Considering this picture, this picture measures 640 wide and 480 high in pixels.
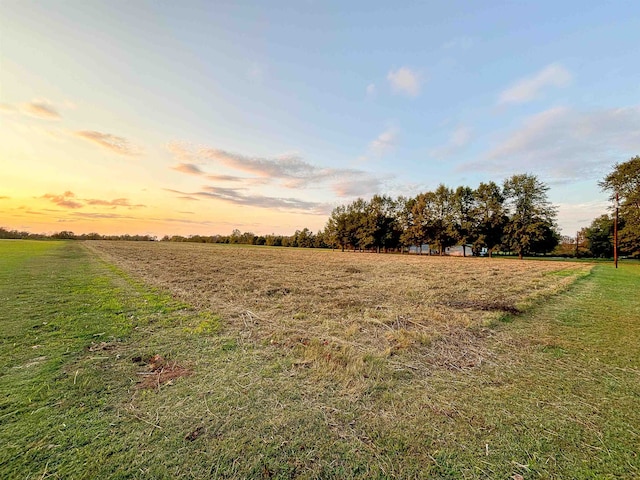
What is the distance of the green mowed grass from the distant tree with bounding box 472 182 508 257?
42301mm

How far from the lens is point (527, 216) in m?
39.2

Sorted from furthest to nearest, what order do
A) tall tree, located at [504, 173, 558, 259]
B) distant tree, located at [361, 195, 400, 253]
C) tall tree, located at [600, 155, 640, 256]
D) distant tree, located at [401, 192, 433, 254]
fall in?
distant tree, located at [361, 195, 400, 253], distant tree, located at [401, 192, 433, 254], tall tree, located at [504, 173, 558, 259], tall tree, located at [600, 155, 640, 256]

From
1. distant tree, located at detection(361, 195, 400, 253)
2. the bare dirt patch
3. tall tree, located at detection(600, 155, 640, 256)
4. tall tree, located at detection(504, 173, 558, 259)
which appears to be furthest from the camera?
distant tree, located at detection(361, 195, 400, 253)

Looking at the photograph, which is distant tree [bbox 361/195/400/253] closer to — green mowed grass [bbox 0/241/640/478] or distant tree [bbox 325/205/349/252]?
distant tree [bbox 325/205/349/252]

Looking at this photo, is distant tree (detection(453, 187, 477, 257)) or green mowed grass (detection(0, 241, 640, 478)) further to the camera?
distant tree (detection(453, 187, 477, 257))

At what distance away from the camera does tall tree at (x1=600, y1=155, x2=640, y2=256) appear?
1088 inches

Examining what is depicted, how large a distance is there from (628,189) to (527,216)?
11188 mm

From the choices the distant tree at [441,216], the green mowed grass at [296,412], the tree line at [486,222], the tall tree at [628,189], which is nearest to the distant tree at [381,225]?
the tree line at [486,222]

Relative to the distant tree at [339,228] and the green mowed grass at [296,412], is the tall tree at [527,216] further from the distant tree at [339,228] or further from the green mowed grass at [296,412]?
the green mowed grass at [296,412]

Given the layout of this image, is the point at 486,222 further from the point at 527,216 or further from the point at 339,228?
the point at 339,228

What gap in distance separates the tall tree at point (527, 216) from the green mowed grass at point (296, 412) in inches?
1608

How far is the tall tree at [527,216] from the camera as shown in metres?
37.6

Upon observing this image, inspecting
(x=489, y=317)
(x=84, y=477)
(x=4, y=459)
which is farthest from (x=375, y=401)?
(x=489, y=317)

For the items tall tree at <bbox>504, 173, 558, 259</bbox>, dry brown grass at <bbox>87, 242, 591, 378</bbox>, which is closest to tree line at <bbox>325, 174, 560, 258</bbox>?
tall tree at <bbox>504, 173, 558, 259</bbox>
